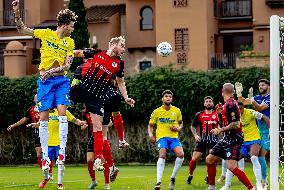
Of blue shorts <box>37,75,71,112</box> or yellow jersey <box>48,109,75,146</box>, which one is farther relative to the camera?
yellow jersey <box>48,109,75,146</box>

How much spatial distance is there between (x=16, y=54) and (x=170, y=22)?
1099 centimetres

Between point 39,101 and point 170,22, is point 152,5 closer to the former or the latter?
point 170,22

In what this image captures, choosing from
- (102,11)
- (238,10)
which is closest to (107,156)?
(238,10)

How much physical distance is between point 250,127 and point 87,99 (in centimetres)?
528

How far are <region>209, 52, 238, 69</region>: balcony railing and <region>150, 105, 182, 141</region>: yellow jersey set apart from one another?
3341 centimetres

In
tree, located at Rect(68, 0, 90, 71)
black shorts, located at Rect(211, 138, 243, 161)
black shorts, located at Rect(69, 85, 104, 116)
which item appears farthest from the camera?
tree, located at Rect(68, 0, 90, 71)

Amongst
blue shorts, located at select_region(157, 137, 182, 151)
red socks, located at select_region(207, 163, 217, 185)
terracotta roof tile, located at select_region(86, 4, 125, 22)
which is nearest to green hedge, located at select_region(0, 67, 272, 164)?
blue shorts, located at select_region(157, 137, 182, 151)

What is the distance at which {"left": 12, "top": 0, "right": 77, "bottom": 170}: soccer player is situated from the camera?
14.3 m

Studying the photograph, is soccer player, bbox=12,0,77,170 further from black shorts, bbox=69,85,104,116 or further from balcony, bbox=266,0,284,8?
balcony, bbox=266,0,284,8

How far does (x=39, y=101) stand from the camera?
14508 mm

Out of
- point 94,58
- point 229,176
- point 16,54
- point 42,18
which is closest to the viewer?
point 94,58

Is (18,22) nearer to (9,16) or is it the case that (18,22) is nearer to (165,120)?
(165,120)

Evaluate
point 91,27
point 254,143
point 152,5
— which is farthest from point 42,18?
point 254,143

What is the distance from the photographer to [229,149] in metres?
14.8
